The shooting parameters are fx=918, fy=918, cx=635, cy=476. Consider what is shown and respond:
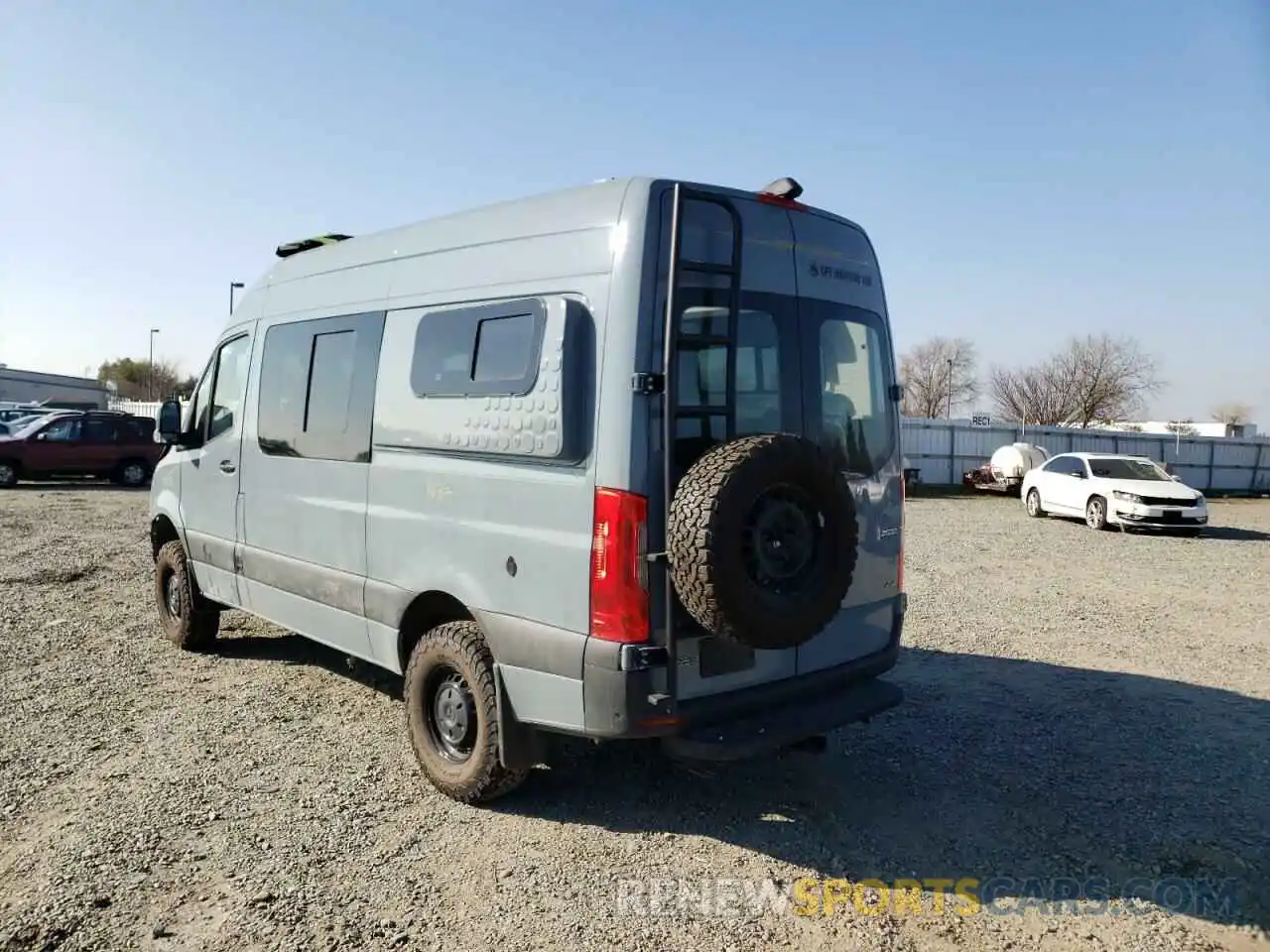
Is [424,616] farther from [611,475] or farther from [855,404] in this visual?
[855,404]

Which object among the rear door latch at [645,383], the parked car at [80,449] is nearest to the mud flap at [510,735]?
the rear door latch at [645,383]

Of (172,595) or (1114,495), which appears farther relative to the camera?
(1114,495)

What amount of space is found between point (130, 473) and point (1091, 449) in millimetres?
30710

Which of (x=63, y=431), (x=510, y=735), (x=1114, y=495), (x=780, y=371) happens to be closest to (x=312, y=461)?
(x=510, y=735)

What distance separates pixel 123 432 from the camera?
2172 cm

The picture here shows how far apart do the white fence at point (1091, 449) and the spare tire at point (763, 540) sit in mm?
25489

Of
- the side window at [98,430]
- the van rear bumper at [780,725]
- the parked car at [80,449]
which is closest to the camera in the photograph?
the van rear bumper at [780,725]

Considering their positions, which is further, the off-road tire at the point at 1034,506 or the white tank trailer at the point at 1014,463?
the white tank trailer at the point at 1014,463

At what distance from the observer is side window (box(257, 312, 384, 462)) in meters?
4.90

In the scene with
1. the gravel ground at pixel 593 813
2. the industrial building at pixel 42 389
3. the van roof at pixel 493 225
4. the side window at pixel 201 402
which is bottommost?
the gravel ground at pixel 593 813

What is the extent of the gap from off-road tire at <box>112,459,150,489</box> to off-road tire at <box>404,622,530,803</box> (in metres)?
20.4

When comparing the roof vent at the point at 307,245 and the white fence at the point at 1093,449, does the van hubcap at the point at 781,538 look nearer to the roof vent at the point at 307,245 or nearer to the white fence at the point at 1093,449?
the roof vent at the point at 307,245

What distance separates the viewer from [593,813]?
423cm

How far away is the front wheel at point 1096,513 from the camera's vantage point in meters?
17.6
